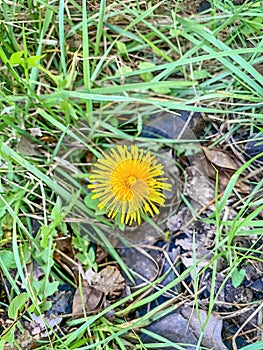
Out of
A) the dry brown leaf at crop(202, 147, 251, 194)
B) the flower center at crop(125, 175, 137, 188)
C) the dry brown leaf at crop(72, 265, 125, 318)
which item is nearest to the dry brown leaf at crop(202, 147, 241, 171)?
the dry brown leaf at crop(202, 147, 251, 194)

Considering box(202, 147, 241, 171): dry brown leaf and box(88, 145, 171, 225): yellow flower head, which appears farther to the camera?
box(202, 147, 241, 171): dry brown leaf

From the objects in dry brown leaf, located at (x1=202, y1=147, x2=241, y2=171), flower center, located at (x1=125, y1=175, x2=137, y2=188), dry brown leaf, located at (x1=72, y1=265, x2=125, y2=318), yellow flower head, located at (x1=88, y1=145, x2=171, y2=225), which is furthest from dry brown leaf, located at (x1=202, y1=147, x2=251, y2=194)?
dry brown leaf, located at (x1=72, y1=265, x2=125, y2=318)

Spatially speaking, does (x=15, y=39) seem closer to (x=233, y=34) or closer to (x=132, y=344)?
(x=233, y=34)

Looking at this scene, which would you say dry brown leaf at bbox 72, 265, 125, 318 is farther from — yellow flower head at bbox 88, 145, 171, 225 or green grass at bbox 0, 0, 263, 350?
yellow flower head at bbox 88, 145, 171, 225

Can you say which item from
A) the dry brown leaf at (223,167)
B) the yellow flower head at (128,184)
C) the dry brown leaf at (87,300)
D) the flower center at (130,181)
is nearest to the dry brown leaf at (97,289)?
the dry brown leaf at (87,300)

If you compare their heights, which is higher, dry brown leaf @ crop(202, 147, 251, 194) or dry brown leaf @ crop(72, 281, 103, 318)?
dry brown leaf @ crop(202, 147, 251, 194)
